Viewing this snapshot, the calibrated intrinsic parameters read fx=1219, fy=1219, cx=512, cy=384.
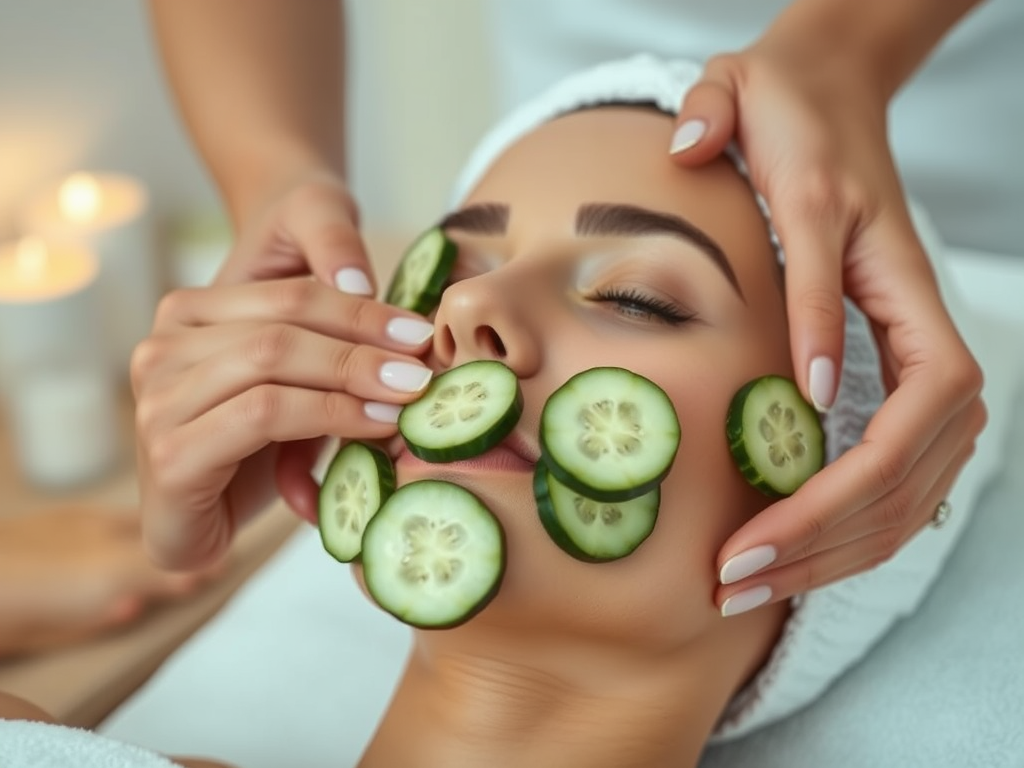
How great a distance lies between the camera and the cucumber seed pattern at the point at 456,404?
108cm

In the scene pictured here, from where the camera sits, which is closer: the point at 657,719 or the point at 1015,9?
the point at 657,719

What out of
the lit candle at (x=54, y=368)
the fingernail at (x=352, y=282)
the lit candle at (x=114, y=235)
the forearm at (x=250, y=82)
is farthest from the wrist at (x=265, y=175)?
the lit candle at (x=114, y=235)

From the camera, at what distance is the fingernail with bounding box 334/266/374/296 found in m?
1.37

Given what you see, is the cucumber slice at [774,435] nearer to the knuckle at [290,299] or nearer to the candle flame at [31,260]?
the knuckle at [290,299]

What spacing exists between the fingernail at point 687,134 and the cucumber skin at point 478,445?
354 millimetres

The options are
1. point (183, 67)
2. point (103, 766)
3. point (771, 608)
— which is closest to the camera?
point (103, 766)

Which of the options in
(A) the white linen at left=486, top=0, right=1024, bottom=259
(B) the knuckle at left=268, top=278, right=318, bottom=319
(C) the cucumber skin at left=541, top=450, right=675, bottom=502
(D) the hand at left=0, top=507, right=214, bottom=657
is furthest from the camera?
(D) the hand at left=0, top=507, right=214, bottom=657

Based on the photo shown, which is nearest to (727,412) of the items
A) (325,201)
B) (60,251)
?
(325,201)

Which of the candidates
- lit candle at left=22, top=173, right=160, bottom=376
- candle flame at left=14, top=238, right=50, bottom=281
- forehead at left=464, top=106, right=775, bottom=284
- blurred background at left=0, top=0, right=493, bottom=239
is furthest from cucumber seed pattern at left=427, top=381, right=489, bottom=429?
blurred background at left=0, top=0, right=493, bottom=239

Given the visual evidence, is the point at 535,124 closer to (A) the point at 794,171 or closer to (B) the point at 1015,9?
(A) the point at 794,171

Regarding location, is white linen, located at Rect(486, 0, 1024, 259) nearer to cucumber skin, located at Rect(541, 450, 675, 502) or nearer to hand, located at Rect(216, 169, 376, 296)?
hand, located at Rect(216, 169, 376, 296)

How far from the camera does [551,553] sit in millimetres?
1095

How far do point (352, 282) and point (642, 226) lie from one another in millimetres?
346

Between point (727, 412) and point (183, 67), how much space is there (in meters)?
1.12
